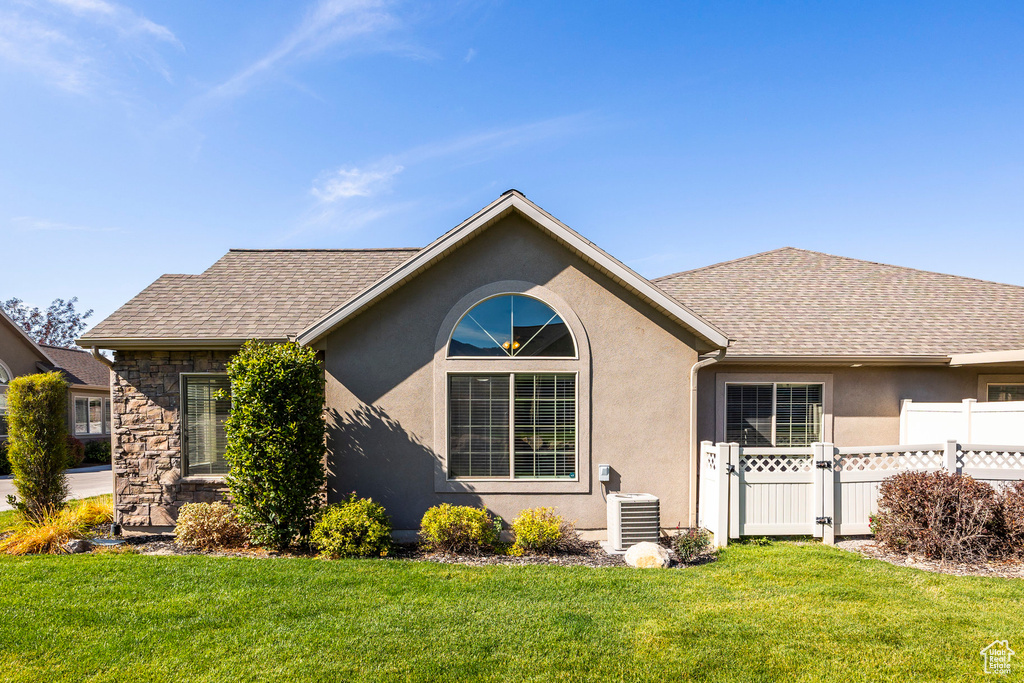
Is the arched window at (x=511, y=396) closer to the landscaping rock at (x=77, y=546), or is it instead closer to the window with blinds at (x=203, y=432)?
the window with blinds at (x=203, y=432)

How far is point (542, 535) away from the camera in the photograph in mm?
8195

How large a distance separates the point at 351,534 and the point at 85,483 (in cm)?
1451

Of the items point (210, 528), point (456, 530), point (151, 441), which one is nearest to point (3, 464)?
point (151, 441)

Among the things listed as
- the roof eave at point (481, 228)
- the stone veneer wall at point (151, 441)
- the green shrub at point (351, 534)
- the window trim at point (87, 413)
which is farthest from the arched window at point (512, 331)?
the window trim at point (87, 413)

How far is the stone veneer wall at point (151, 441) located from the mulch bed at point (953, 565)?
1062 cm

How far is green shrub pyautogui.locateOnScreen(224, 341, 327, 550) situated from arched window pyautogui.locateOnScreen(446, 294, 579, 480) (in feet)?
7.09

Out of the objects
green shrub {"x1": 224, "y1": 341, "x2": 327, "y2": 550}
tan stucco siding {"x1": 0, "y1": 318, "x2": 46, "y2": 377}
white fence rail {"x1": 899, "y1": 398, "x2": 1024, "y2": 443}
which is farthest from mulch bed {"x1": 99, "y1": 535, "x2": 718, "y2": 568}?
tan stucco siding {"x1": 0, "y1": 318, "x2": 46, "y2": 377}

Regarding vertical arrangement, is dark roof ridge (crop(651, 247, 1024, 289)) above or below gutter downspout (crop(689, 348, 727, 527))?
above

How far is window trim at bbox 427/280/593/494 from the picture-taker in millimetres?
8844

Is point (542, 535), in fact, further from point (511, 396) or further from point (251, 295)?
point (251, 295)

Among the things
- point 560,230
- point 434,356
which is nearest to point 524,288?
point 560,230

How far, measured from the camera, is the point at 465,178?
13430mm

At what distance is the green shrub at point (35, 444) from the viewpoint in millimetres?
9484

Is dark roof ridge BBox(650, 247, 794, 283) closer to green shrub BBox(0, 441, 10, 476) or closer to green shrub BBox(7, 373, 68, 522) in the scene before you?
green shrub BBox(7, 373, 68, 522)
